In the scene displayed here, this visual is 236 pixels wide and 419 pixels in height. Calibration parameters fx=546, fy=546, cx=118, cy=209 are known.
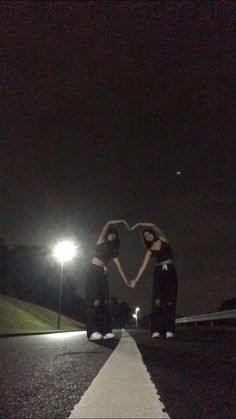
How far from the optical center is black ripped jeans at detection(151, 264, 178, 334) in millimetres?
7805

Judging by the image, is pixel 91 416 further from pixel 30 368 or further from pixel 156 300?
pixel 156 300

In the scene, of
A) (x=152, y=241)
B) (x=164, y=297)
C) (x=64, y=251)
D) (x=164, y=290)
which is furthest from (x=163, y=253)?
(x=64, y=251)

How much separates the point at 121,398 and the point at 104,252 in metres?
4.94

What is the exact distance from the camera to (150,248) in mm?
7754

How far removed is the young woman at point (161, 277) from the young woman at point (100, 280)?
429mm

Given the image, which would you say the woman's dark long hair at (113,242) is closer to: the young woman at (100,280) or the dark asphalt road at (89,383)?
the young woman at (100,280)

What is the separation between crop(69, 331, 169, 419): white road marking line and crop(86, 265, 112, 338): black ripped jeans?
142 inches

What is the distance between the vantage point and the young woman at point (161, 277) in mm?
7730

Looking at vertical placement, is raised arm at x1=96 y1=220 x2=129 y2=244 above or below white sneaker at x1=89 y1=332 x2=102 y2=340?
above

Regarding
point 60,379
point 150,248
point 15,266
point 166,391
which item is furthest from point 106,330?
point 15,266

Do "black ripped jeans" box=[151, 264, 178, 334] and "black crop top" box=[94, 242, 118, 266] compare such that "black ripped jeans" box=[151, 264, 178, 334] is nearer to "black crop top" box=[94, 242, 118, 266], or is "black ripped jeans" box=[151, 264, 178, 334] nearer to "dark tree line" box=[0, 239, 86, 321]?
"black crop top" box=[94, 242, 118, 266]

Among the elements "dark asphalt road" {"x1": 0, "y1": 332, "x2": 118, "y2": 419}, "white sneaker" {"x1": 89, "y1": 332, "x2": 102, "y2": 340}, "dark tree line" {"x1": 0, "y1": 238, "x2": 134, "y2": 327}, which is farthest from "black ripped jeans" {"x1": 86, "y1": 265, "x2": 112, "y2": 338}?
"dark tree line" {"x1": 0, "y1": 238, "x2": 134, "y2": 327}

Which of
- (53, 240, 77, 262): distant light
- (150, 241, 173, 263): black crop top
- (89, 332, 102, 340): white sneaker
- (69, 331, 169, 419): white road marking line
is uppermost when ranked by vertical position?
(53, 240, 77, 262): distant light

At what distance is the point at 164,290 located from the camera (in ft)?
25.8
